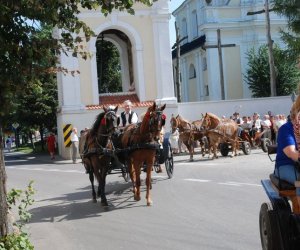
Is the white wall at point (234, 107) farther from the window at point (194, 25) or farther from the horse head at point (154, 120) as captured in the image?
the window at point (194, 25)

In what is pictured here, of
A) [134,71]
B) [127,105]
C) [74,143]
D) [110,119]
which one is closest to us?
[110,119]

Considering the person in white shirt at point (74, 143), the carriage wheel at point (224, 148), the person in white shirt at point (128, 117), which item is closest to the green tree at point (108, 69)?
the person in white shirt at point (74, 143)

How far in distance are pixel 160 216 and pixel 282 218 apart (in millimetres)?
4696

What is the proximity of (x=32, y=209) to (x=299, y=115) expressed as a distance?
26.4 feet

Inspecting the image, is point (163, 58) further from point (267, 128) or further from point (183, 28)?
→ point (183, 28)

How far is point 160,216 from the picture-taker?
386 inches

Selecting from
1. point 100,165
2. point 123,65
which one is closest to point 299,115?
point 100,165

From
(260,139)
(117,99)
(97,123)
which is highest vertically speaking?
(117,99)

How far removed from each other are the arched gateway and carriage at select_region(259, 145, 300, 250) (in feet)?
78.4

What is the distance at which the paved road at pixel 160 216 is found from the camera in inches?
311

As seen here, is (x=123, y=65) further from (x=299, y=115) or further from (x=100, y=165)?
(x=299, y=115)

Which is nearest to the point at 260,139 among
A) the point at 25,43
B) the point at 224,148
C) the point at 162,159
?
the point at 224,148

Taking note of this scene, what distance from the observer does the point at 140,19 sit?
99.7 feet

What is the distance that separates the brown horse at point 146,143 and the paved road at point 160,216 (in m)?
0.57
